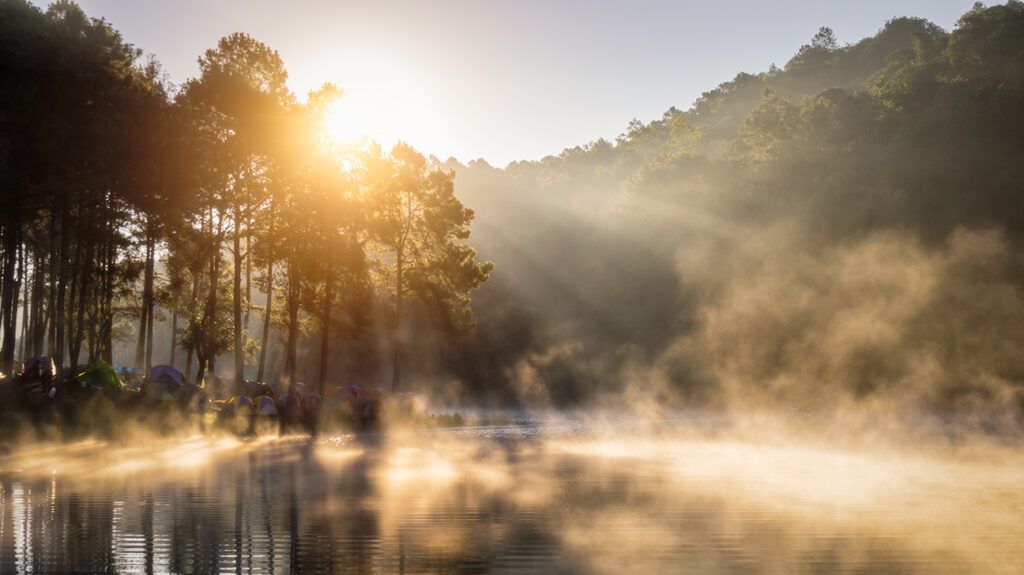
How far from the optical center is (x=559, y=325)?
114000 millimetres

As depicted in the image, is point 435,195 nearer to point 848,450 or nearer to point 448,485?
point 848,450

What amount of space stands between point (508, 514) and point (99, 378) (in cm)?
3259

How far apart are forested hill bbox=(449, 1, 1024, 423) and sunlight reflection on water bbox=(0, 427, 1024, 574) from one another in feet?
188

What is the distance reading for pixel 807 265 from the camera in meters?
100

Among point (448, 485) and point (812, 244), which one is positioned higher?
point (812, 244)

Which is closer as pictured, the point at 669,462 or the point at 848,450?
the point at 669,462

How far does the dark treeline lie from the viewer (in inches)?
1644

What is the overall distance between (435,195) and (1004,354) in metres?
48.8

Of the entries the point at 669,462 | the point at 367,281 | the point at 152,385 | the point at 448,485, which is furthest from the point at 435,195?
the point at 448,485

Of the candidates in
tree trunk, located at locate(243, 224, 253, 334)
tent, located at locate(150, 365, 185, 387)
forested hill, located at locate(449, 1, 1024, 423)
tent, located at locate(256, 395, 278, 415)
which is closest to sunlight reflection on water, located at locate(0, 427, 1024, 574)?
tent, located at locate(150, 365, 185, 387)

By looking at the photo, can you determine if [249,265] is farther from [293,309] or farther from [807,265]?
[807,265]

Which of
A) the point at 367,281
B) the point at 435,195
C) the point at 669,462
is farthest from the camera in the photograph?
the point at 435,195

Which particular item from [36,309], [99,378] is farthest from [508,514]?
[36,309]

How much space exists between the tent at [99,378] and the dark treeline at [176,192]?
1420 mm
